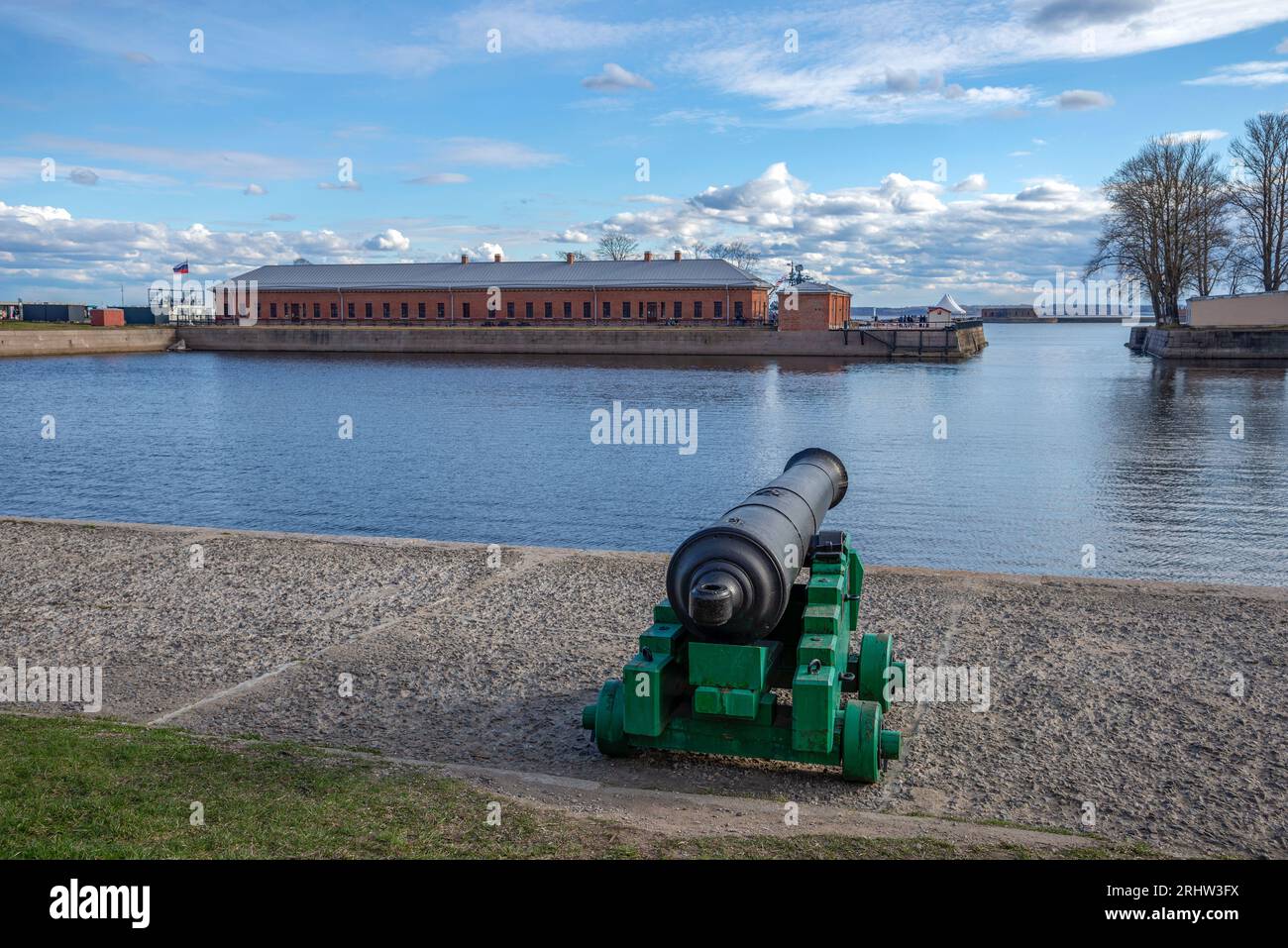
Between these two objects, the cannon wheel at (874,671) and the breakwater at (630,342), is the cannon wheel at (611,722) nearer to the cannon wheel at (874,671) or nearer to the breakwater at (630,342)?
the cannon wheel at (874,671)

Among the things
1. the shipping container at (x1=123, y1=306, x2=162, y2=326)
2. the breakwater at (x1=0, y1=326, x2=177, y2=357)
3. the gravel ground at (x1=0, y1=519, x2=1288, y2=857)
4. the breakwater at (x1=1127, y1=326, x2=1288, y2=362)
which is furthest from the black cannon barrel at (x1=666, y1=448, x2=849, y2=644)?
the shipping container at (x1=123, y1=306, x2=162, y2=326)

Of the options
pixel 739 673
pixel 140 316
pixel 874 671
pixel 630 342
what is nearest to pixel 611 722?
pixel 739 673

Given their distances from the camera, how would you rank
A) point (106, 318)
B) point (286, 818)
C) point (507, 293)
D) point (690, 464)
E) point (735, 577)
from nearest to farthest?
point (286, 818) → point (735, 577) → point (690, 464) → point (507, 293) → point (106, 318)

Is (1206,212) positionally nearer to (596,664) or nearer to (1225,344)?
(1225,344)

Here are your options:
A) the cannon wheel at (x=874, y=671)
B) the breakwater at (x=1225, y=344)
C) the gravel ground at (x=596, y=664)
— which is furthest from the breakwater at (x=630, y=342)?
the cannon wheel at (x=874, y=671)

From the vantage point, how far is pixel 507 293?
258 feet

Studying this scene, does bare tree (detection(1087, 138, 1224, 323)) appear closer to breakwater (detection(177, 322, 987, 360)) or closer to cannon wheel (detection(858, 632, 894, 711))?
breakwater (detection(177, 322, 987, 360))

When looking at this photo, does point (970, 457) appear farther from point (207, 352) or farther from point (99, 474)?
point (207, 352)

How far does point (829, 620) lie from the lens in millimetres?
5918

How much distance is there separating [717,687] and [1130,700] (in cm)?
317

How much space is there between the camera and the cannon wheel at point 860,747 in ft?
18.3

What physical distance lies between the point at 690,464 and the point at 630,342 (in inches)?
1811

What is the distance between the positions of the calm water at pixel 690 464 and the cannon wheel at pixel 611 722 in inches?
375

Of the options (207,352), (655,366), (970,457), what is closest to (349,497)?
(970,457)
